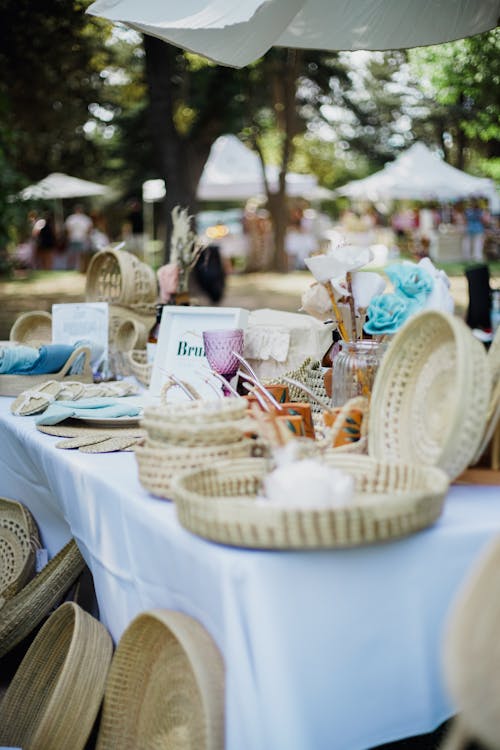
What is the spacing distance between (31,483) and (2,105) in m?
7.08

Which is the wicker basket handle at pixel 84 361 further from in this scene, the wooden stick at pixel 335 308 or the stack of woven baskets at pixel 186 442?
the stack of woven baskets at pixel 186 442

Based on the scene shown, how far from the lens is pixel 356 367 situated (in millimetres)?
2271

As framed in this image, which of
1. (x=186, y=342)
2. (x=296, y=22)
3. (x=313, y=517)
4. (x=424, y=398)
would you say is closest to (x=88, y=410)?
(x=186, y=342)

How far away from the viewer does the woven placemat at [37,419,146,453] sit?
2.38m

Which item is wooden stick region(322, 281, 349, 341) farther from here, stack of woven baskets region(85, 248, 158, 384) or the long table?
stack of woven baskets region(85, 248, 158, 384)

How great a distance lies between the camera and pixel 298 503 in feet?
5.12

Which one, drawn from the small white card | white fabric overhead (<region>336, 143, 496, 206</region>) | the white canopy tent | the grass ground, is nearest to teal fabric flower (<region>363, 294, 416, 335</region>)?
the small white card

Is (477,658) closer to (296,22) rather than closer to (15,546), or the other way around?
(15,546)

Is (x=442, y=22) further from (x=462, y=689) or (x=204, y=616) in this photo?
(x=462, y=689)

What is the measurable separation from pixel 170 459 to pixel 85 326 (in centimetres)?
179

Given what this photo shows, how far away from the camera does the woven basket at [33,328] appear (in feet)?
12.7

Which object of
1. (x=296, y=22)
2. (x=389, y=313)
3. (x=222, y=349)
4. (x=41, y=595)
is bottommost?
(x=41, y=595)

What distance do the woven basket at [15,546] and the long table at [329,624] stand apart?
1.15m

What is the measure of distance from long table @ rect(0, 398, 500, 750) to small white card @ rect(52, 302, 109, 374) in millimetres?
1776
